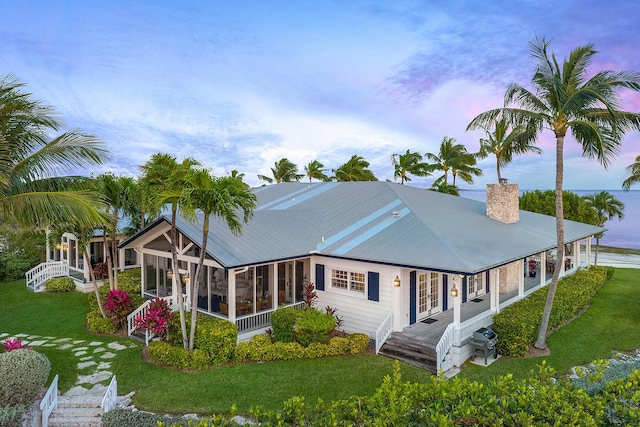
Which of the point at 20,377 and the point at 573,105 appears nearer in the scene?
the point at 20,377

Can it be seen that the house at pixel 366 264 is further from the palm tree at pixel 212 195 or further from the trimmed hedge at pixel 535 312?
the palm tree at pixel 212 195

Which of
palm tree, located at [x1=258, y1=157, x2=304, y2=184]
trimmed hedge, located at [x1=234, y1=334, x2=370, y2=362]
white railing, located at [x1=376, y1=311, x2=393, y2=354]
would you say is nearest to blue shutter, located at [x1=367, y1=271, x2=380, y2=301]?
white railing, located at [x1=376, y1=311, x2=393, y2=354]

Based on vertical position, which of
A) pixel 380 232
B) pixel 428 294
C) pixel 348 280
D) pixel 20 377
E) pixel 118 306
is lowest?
pixel 118 306

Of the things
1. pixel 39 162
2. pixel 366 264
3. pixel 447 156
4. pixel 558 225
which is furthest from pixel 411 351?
pixel 447 156

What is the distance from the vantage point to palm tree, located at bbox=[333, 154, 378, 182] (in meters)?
40.4

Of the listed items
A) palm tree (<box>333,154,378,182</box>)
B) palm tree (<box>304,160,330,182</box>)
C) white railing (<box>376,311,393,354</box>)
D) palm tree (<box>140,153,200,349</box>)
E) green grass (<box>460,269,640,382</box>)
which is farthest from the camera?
palm tree (<box>304,160,330,182</box>)

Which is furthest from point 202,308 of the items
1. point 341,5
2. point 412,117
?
point 412,117

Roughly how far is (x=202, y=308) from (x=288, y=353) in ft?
13.8

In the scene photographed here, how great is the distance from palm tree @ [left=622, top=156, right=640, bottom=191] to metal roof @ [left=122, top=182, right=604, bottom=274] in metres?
7.31

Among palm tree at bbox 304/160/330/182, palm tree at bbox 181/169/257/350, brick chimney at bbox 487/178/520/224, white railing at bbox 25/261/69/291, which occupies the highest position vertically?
palm tree at bbox 304/160/330/182

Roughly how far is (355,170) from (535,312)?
28.6 metres

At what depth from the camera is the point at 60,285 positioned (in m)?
20.3

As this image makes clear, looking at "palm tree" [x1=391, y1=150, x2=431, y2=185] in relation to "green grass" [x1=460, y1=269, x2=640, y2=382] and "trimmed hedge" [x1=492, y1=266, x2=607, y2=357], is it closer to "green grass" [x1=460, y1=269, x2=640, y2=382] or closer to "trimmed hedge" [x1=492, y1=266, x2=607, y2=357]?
"trimmed hedge" [x1=492, y1=266, x2=607, y2=357]

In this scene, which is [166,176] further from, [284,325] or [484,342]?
[484,342]
